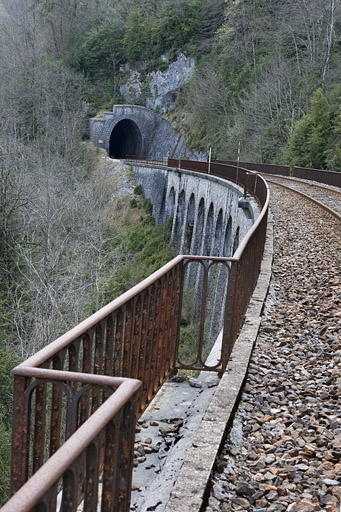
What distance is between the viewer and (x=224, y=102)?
5647 centimetres

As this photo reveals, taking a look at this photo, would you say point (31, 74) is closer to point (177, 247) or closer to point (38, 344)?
point (177, 247)

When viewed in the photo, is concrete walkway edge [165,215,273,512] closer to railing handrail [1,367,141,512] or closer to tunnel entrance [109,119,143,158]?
railing handrail [1,367,141,512]

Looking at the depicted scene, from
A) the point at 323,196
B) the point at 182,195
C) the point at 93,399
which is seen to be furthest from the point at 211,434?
the point at 182,195

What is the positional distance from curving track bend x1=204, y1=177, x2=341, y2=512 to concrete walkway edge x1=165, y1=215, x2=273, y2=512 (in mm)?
103

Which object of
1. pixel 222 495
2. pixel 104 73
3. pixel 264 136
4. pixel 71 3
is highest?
pixel 71 3

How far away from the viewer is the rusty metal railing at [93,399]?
161 cm

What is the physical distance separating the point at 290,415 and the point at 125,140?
70.9m

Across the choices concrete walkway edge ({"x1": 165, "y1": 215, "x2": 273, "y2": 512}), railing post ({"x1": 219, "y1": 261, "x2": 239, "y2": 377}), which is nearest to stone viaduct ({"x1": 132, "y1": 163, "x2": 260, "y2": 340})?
concrete walkway edge ({"x1": 165, "y1": 215, "x2": 273, "y2": 512})

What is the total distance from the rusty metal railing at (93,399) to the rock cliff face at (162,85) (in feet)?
215

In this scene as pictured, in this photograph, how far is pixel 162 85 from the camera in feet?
226

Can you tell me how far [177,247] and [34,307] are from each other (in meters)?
21.4

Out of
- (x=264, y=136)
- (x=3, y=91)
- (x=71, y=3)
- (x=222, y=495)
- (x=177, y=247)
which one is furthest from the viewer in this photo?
(x=71, y=3)

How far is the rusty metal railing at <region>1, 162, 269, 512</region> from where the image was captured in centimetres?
161

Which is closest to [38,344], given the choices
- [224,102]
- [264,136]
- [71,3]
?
[264,136]
